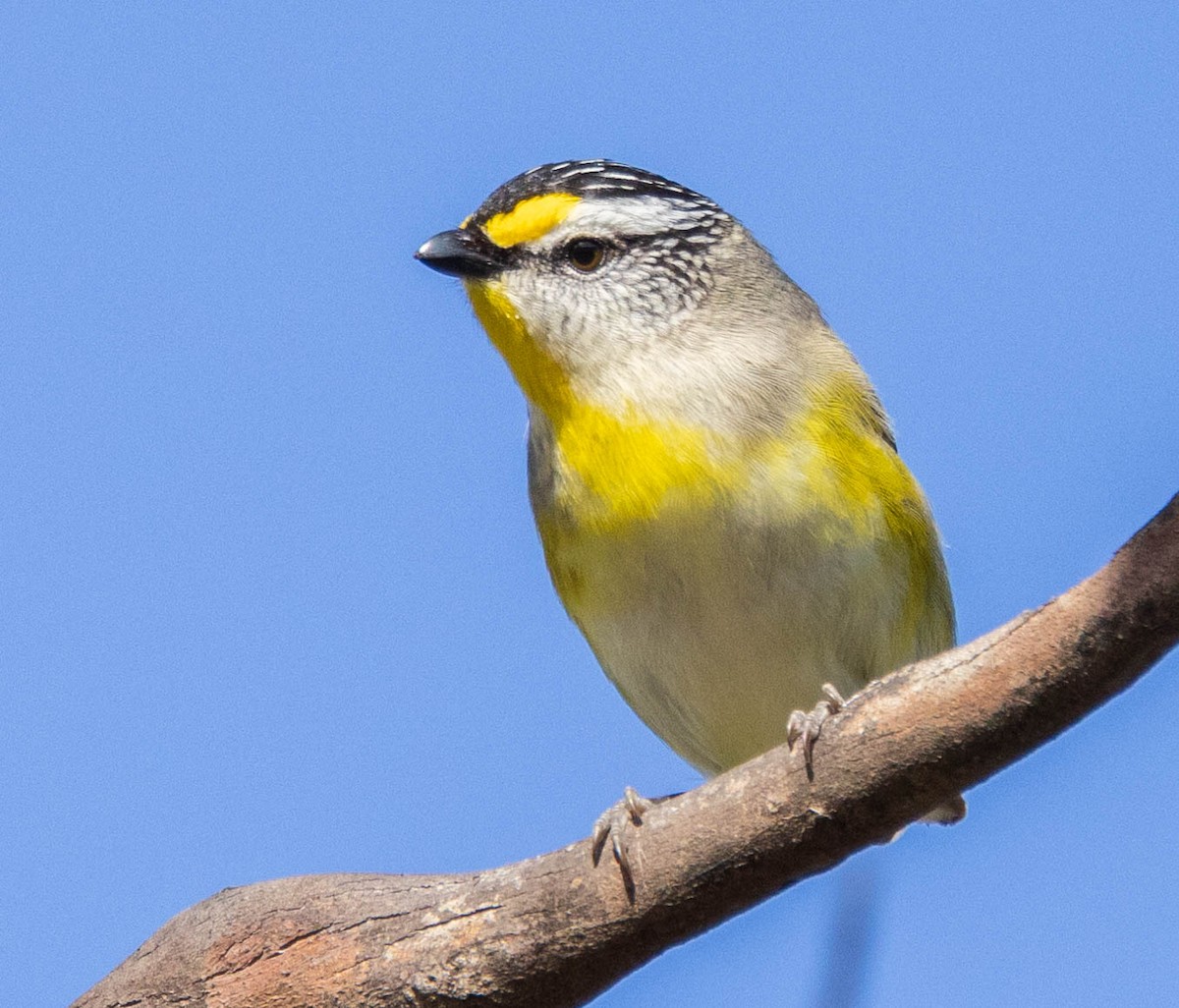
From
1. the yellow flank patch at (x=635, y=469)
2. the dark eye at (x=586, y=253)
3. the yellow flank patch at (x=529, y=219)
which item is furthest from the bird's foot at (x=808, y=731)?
the yellow flank patch at (x=529, y=219)

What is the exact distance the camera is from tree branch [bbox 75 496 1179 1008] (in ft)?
13.4

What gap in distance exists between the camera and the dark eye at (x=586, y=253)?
673cm

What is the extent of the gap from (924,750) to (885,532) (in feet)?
6.98

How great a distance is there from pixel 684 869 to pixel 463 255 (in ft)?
10.00

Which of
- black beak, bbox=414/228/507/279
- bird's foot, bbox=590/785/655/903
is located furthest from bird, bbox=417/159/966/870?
bird's foot, bbox=590/785/655/903

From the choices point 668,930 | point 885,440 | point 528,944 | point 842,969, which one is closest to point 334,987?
point 528,944

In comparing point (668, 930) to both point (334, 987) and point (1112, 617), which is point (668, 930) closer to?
point (334, 987)

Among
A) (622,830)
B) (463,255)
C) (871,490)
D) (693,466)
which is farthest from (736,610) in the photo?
(463,255)

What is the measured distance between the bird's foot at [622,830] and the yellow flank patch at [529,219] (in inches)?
101

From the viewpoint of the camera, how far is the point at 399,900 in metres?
5.20

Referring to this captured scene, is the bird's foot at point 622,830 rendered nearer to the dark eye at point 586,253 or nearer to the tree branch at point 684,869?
the tree branch at point 684,869

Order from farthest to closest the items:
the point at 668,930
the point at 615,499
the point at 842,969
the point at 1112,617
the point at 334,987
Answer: the point at 615,499 → the point at 334,987 → the point at 668,930 → the point at 842,969 → the point at 1112,617

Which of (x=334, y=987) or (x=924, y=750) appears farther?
(x=334, y=987)

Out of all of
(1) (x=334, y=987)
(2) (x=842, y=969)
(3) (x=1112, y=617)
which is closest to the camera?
(3) (x=1112, y=617)
